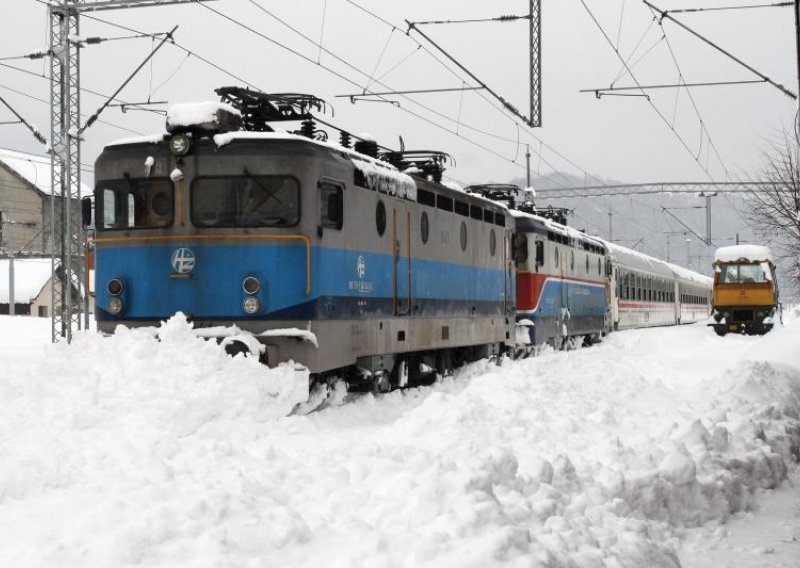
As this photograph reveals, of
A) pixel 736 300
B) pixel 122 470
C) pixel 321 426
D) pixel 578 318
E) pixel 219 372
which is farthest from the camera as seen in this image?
pixel 736 300

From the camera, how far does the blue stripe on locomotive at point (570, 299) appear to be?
24.0 m

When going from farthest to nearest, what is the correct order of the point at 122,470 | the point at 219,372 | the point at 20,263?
the point at 20,263
the point at 219,372
the point at 122,470

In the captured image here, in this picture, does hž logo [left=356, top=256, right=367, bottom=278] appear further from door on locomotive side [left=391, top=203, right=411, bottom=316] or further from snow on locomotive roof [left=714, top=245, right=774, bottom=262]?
snow on locomotive roof [left=714, top=245, right=774, bottom=262]

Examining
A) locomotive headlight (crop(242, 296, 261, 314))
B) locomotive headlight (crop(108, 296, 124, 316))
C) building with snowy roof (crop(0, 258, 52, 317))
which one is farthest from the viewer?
building with snowy roof (crop(0, 258, 52, 317))

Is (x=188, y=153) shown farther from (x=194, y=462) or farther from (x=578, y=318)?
(x=578, y=318)

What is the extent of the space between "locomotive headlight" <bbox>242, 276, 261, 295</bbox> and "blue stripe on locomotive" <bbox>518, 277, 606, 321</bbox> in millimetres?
12222

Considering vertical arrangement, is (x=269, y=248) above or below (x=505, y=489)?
above

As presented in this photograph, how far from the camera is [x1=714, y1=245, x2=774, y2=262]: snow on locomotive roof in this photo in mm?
37438

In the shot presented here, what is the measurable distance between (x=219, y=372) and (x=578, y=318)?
1902 centimetres

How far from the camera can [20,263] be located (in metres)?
56.8

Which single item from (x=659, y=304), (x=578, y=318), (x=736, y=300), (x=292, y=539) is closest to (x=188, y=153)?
(x=292, y=539)

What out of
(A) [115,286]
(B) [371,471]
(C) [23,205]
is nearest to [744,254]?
(A) [115,286]

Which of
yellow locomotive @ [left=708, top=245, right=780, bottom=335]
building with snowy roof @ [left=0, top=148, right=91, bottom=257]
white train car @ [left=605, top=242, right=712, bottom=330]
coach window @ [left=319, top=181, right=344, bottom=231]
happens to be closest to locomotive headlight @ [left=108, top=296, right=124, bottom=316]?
coach window @ [left=319, top=181, right=344, bottom=231]

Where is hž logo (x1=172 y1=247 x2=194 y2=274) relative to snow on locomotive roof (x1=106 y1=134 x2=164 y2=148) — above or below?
below
